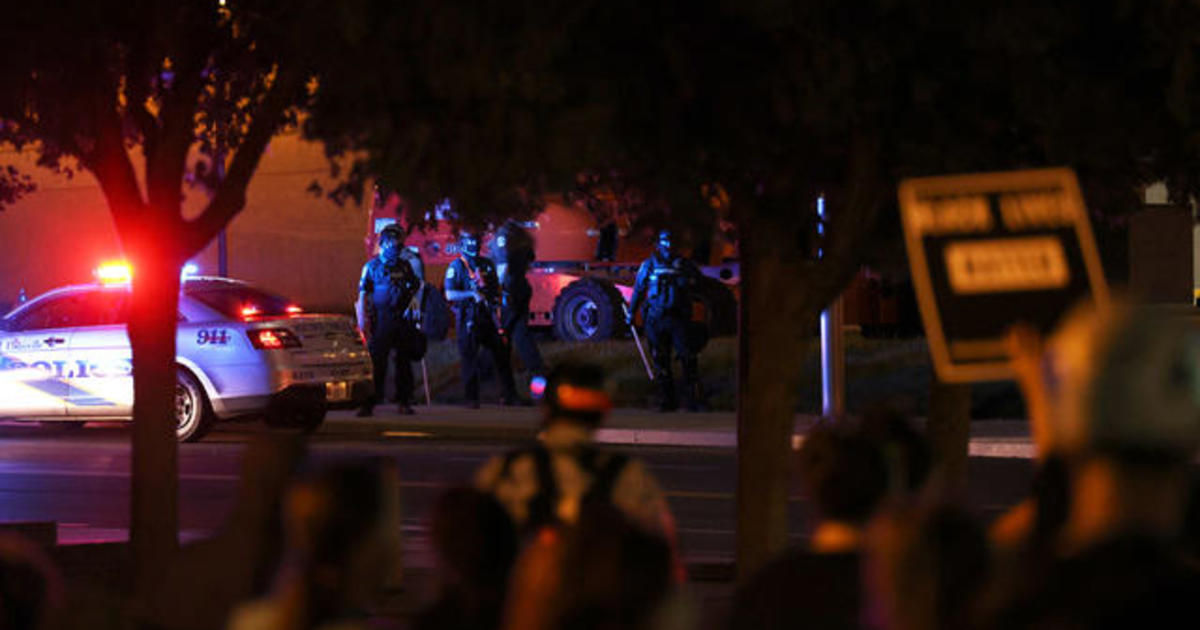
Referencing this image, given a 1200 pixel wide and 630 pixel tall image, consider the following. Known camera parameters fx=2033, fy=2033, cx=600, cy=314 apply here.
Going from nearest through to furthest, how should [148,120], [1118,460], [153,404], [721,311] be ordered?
1. [1118,460]
2. [153,404]
3. [148,120]
4. [721,311]

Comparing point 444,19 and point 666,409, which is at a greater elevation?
point 444,19

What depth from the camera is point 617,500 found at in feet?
18.9

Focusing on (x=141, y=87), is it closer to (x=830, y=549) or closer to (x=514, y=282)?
(x=830, y=549)

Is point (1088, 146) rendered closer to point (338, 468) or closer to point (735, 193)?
point (735, 193)

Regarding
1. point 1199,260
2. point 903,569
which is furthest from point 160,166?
point 1199,260

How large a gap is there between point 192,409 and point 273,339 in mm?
1105

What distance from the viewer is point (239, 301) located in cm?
2050

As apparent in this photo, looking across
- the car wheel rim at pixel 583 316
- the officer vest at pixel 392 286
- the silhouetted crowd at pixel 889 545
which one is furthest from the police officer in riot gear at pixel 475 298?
the silhouetted crowd at pixel 889 545

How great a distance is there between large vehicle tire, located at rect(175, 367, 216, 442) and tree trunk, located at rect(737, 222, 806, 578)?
38.7 ft

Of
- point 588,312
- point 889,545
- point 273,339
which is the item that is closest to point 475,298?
point 273,339

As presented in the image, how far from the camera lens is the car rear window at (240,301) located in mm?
20344

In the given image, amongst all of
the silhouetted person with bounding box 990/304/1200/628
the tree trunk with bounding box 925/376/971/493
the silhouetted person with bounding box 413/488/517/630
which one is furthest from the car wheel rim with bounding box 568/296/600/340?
the silhouetted person with bounding box 990/304/1200/628

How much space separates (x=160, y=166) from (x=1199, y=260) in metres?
25.5

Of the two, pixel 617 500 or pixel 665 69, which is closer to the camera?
pixel 617 500
